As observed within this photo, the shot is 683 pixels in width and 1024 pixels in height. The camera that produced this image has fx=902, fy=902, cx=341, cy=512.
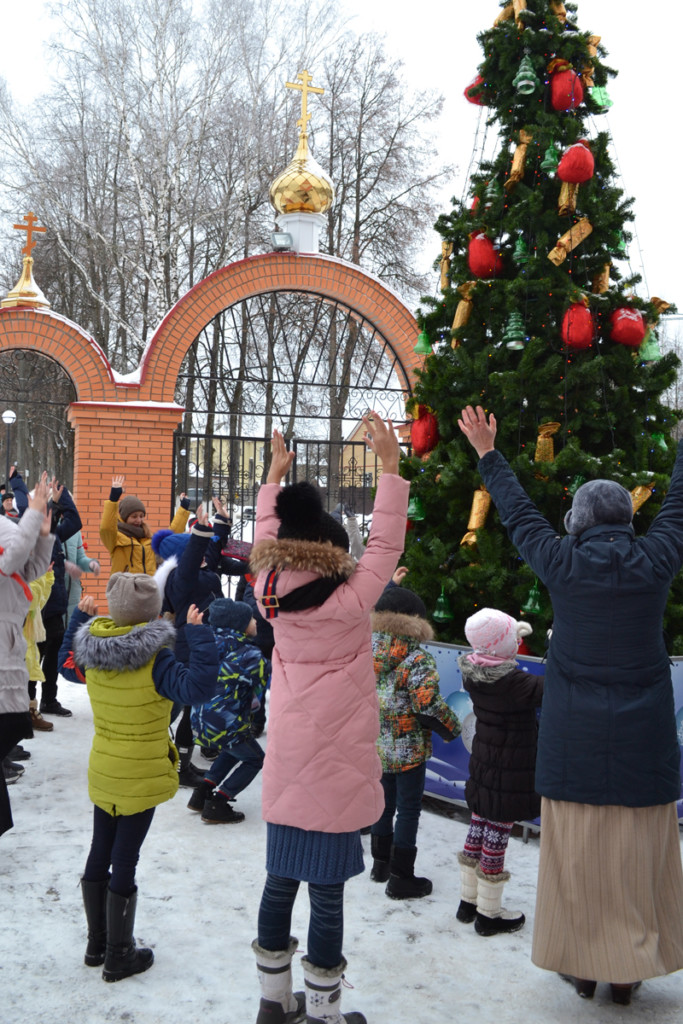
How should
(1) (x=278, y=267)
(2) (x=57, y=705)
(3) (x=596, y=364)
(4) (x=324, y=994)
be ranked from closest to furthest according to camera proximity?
1. (4) (x=324, y=994)
2. (3) (x=596, y=364)
3. (2) (x=57, y=705)
4. (1) (x=278, y=267)

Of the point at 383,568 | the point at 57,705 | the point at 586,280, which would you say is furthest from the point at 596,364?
the point at 57,705

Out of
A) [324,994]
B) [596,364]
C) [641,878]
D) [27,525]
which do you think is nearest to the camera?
[324,994]

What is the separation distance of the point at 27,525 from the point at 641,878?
269cm

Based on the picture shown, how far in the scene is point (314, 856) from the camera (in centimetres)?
268

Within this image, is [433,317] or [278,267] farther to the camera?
[278,267]

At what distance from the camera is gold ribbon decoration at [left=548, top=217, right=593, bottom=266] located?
498cm

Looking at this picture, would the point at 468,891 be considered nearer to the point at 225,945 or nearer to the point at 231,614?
the point at 225,945

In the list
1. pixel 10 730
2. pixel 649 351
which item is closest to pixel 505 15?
pixel 649 351

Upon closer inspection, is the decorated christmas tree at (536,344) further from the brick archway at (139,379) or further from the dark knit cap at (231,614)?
the brick archway at (139,379)

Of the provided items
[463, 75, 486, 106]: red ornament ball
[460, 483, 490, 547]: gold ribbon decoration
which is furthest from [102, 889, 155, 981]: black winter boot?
[463, 75, 486, 106]: red ornament ball

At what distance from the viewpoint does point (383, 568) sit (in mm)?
2787

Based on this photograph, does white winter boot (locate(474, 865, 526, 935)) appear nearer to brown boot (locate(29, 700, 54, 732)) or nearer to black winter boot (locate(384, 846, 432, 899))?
black winter boot (locate(384, 846, 432, 899))

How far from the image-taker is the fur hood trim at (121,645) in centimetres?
315

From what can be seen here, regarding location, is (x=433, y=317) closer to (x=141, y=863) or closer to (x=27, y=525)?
(x=27, y=525)
